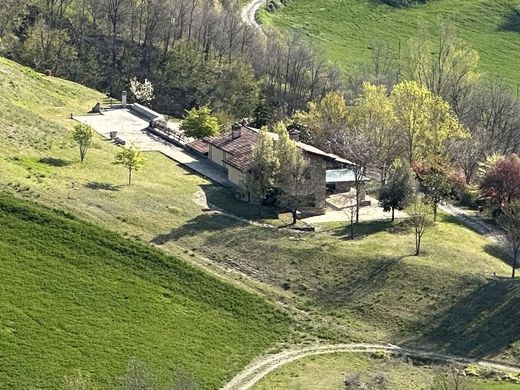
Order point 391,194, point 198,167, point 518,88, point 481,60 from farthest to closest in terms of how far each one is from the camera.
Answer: point 481,60 < point 518,88 < point 198,167 < point 391,194

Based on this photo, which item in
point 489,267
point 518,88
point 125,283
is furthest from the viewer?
point 518,88

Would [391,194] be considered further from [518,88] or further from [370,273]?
[518,88]

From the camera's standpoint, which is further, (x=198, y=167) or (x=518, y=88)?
(x=518, y=88)

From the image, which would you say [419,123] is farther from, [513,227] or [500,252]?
[513,227]

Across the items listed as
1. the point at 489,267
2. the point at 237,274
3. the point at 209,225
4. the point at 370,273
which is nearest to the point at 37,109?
the point at 209,225

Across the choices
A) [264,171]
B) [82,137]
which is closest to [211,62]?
[82,137]

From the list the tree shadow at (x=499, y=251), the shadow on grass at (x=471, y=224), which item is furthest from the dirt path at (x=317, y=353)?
the shadow on grass at (x=471, y=224)

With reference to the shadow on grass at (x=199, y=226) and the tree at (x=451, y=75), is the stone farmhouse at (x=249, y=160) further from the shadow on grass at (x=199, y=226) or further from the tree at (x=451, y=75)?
the tree at (x=451, y=75)

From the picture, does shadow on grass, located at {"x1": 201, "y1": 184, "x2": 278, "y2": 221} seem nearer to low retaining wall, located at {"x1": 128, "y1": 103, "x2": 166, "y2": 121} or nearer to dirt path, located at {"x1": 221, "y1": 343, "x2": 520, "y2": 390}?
dirt path, located at {"x1": 221, "y1": 343, "x2": 520, "y2": 390}
